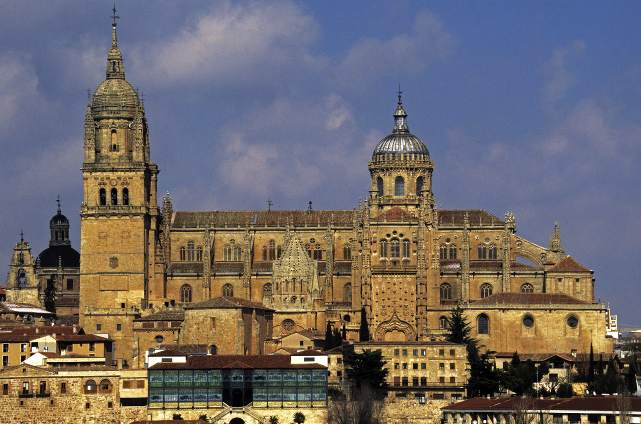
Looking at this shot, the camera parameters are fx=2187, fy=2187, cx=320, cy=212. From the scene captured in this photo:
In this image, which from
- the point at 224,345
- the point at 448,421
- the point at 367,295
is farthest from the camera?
the point at 367,295

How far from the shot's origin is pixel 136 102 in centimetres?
15775

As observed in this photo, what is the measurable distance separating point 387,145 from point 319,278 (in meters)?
16.5

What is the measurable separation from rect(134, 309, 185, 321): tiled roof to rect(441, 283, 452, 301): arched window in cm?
1962

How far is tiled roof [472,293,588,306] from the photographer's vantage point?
5896 inches

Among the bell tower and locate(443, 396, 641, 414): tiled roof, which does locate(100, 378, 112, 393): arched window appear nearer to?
locate(443, 396, 641, 414): tiled roof

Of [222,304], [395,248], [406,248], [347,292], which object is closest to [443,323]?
[406,248]

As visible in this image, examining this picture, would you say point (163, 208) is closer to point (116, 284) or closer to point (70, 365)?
point (116, 284)

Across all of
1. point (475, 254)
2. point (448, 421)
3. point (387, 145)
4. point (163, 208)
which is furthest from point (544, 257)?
point (448, 421)

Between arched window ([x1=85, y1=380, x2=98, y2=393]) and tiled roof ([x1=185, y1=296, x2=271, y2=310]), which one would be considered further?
tiled roof ([x1=185, y1=296, x2=271, y2=310])

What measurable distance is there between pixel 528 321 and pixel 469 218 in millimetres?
14468

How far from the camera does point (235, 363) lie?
125 meters

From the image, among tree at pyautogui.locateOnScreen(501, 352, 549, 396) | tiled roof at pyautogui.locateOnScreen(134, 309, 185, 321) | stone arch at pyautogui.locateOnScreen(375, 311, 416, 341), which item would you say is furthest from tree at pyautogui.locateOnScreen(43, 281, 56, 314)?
tree at pyautogui.locateOnScreen(501, 352, 549, 396)

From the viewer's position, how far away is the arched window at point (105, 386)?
4867 inches

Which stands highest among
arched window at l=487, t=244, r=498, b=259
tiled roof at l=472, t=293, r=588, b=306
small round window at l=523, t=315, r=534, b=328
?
arched window at l=487, t=244, r=498, b=259
